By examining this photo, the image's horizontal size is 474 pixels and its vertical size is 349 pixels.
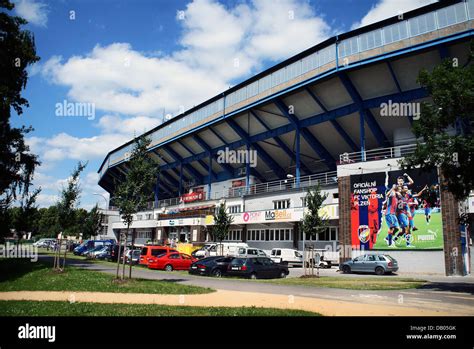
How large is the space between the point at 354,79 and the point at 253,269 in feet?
66.4

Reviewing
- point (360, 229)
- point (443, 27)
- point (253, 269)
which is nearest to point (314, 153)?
point (360, 229)

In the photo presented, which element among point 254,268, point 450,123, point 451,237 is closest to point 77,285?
point 254,268

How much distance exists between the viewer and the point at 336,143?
3950 centimetres

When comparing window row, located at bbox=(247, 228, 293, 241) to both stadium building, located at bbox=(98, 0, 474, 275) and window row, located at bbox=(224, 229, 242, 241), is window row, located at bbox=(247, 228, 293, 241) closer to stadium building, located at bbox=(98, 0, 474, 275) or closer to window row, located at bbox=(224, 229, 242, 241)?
stadium building, located at bbox=(98, 0, 474, 275)

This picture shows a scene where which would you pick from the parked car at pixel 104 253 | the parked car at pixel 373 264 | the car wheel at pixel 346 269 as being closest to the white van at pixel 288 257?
the car wheel at pixel 346 269

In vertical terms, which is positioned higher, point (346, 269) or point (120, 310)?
point (120, 310)

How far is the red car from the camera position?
25347 millimetres

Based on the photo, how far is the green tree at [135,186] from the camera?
16234 millimetres

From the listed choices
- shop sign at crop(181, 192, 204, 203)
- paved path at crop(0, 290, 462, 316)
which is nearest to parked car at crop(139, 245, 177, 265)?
paved path at crop(0, 290, 462, 316)

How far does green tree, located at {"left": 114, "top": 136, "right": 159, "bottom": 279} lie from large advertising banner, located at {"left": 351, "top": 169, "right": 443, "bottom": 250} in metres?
17.4

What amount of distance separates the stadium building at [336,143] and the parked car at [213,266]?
7.43 m

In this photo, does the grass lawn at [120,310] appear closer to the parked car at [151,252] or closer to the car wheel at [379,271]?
the car wheel at [379,271]

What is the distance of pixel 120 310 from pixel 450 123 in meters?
13.9

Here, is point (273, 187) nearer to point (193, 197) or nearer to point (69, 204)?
point (193, 197)
